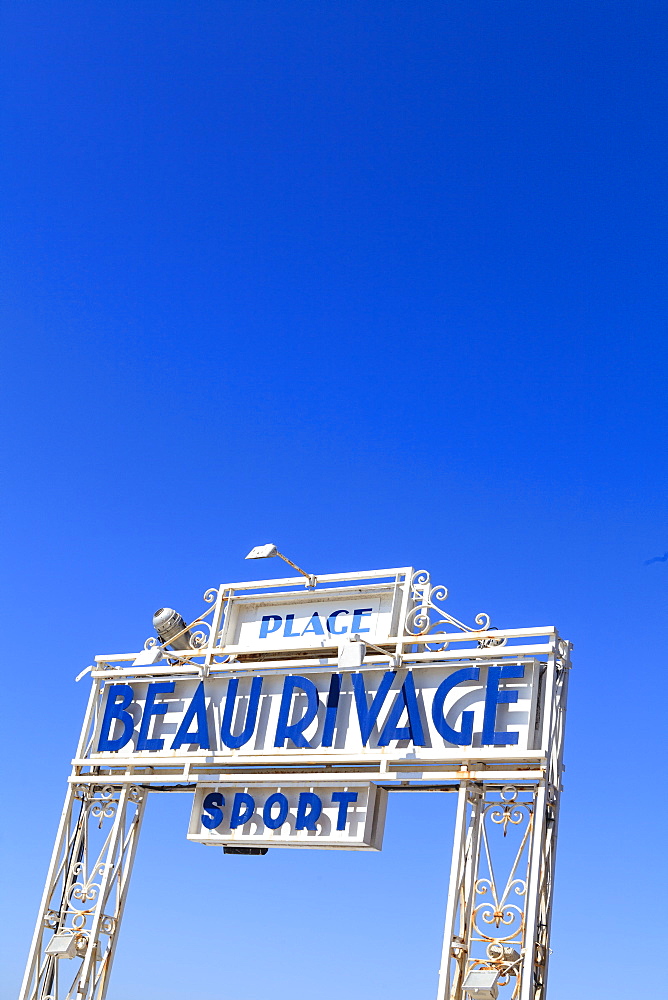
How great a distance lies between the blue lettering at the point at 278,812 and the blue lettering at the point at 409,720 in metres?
1.62

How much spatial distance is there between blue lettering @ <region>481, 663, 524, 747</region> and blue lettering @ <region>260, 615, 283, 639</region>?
369 cm

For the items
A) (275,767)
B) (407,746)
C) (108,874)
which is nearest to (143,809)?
(108,874)

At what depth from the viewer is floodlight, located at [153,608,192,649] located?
17.3 m

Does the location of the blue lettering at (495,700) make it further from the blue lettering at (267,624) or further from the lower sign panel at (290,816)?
the blue lettering at (267,624)

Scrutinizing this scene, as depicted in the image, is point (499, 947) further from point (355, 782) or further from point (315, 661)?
point (315, 661)

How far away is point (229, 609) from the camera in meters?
17.0

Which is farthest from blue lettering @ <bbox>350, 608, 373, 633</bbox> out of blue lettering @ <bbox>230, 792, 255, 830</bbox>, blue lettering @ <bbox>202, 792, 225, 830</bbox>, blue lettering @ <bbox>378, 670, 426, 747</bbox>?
blue lettering @ <bbox>202, 792, 225, 830</bbox>

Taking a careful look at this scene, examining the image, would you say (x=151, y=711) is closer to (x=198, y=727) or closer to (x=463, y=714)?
(x=198, y=727)

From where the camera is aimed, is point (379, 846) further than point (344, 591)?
No

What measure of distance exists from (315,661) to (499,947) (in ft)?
15.7

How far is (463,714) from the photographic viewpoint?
1434 cm

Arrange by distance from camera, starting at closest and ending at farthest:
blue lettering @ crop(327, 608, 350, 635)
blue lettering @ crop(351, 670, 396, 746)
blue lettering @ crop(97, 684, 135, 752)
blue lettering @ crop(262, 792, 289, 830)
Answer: blue lettering @ crop(351, 670, 396, 746), blue lettering @ crop(262, 792, 289, 830), blue lettering @ crop(327, 608, 350, 635), blue lettering @ crop(97, 684, 135, 752)

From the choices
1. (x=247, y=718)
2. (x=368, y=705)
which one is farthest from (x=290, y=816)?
(x=368, y=705)

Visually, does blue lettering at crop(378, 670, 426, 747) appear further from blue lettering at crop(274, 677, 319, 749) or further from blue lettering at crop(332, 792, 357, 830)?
blue lettering at crop(274, 677, 319, 749)
